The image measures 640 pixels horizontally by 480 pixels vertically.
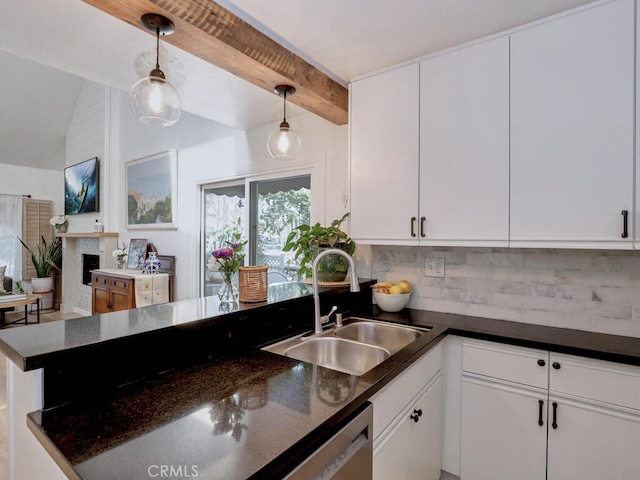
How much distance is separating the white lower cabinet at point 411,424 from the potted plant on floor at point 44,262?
694 centimetres

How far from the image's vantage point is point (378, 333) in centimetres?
196

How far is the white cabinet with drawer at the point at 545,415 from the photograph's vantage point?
1.44m

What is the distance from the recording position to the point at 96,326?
117 centimetres

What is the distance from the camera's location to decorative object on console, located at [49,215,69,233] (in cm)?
607

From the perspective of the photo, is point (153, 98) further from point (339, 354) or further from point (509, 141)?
point (509, 141)

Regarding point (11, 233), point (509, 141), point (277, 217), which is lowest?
point (11, 233)

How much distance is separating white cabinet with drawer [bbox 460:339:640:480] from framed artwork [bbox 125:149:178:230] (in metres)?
3.54

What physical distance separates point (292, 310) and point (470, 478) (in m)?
1.26

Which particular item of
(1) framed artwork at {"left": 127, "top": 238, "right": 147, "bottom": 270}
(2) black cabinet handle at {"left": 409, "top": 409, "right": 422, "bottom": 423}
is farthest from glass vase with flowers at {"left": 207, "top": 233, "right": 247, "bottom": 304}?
(1) framed artwork at {"left": 127, "top": 238, "right": 147, "bottom": 270}

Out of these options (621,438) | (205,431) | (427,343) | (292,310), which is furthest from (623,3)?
(205,431)

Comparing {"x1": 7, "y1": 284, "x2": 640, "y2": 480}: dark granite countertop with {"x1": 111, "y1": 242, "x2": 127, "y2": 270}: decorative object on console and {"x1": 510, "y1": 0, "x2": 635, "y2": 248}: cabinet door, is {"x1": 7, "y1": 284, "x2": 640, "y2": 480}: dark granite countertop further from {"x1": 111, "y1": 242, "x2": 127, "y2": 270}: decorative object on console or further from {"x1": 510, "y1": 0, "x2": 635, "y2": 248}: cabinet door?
{"x1": 111, "y1": 242, "x2": 127, "y2": 270}: decorative object on console

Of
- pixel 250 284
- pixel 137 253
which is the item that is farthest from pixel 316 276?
pixel 137 253

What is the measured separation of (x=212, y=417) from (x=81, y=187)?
619 centimetres

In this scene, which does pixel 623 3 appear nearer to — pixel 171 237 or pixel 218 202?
pixel 218 202
